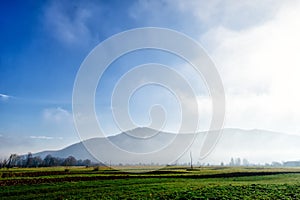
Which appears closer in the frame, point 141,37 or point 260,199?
point 260,199

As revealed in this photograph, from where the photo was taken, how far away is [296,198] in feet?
81.4

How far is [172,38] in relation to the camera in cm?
3516

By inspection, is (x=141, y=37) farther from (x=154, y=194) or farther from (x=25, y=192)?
(x=25, y=192)

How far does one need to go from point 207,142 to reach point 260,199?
129ft

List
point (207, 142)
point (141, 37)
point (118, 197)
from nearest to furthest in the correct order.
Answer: point (118, 197) < point (141, 37) < point (207, 142)

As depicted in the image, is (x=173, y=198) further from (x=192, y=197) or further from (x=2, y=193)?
(x=2, y=193)

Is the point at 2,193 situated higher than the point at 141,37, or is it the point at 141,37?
the point at 141,37

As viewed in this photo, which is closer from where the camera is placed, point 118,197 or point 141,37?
point 118,197

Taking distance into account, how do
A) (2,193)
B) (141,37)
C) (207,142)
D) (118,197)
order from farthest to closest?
(207,142) < (141,37) < (2,193) < (118,197)

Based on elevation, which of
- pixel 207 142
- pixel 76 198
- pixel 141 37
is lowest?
pixel 76 198

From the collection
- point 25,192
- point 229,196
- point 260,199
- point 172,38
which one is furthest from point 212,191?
point 25,192

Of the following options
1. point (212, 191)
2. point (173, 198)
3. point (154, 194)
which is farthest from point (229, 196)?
point (154, 194)

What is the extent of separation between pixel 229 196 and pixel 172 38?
811 inches

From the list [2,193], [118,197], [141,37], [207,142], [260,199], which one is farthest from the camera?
[207,142]
